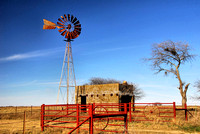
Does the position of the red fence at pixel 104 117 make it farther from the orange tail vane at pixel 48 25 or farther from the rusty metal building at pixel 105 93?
the orange tail vane at pixel 48 25

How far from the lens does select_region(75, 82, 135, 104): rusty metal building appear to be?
77.8 feet

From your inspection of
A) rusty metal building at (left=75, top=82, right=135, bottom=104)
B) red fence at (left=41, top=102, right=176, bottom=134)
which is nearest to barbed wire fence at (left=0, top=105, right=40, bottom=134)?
red fence at (left=41, top=102, right=176, bottom=134)

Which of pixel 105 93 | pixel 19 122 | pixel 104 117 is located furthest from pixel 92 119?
pixel 105 93

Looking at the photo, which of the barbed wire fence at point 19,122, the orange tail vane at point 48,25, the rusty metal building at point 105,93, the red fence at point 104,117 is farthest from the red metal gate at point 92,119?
the orange tail vane at point 48,25

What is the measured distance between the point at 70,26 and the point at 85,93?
367 inches

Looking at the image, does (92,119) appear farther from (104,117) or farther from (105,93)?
(105,93)

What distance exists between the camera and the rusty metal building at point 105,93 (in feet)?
77.8

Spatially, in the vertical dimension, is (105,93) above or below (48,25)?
below

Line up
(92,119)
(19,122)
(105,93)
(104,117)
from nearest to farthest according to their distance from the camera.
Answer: (92,119), (104,117), (19,122), (105,93)

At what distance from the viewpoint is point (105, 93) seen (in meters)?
24.4

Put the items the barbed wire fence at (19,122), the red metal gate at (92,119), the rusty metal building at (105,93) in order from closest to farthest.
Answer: the red metal gate at (92,119), the barbed wire fence at (19,122), the rusty metal building at (105,93)

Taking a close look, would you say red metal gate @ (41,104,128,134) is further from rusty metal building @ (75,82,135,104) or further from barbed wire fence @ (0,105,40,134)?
A: rusty metal building @ (75,82,135,104)

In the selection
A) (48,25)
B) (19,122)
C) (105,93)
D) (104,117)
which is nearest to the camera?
(104,117)

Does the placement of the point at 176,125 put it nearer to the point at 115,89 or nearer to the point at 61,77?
the point at 115,89
